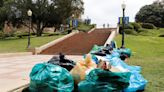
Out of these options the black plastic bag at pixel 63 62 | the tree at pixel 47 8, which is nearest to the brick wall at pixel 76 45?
the tree at pixel 47 8

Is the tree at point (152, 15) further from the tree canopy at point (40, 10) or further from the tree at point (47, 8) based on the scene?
the tree at point (47, 8)

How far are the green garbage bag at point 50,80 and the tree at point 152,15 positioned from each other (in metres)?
64.7

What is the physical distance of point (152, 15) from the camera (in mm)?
73188

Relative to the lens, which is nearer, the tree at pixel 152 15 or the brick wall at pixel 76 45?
the brick wall at pixel 76 45

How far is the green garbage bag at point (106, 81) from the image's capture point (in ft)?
25.2

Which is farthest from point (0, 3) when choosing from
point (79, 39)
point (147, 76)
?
point (147, 76)

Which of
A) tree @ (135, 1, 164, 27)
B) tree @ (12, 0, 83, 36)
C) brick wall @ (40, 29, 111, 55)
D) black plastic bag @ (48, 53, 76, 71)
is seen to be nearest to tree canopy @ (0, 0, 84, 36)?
tree @ (12, 0, 83, 36)

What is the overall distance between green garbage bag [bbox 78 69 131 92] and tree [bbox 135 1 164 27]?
64.6 m

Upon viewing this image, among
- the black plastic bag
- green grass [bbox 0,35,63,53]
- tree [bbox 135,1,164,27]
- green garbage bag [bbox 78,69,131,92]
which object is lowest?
green grass [bbox 0,35,63,53]

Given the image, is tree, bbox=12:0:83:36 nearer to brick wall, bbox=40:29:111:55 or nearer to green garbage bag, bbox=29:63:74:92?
brick wall, bbox=40:29:111:55

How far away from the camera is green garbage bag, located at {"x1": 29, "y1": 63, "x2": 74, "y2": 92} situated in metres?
7.71

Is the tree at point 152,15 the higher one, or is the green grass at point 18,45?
the tree at point 152,15

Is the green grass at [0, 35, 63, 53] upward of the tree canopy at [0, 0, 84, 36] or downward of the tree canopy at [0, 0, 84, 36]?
downward

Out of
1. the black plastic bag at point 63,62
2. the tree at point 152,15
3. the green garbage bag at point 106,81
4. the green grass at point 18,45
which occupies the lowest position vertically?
the green grass at point 18,45
